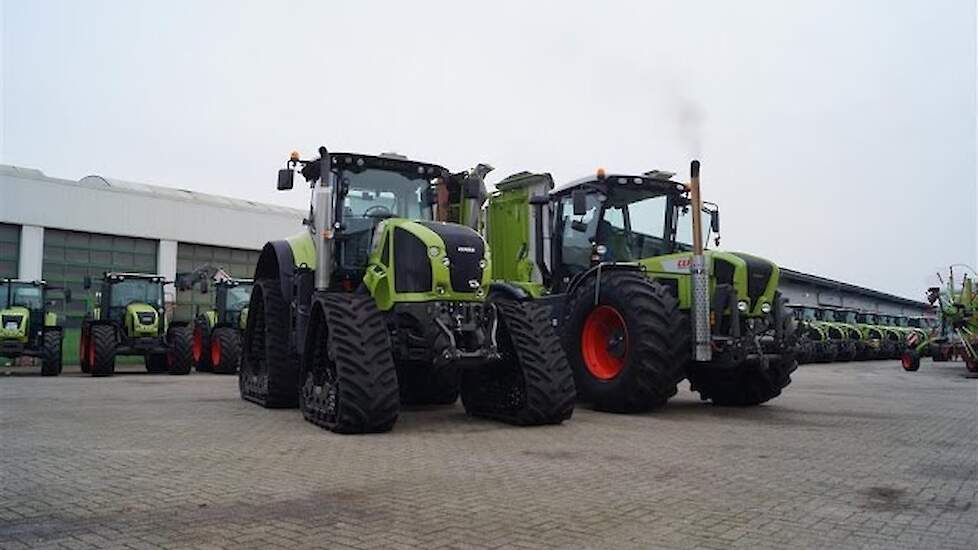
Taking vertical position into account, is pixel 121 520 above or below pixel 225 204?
below

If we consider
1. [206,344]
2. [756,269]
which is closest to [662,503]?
[756,269]

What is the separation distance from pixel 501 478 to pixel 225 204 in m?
32.1

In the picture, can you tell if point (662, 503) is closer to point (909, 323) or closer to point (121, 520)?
point (121, 520)

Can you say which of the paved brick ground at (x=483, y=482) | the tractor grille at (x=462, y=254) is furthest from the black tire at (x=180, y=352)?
the tractor grille at (x=462, y=254)

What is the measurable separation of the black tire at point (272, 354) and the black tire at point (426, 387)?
4.56 ft

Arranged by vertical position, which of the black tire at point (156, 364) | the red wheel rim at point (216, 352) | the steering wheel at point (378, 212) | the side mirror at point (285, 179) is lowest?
the black tire at point (156, 364)

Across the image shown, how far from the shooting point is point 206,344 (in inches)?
847

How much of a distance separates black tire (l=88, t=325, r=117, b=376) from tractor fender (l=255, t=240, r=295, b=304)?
9.58 metres

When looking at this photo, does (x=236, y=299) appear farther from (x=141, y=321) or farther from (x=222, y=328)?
(x=141, y=321)

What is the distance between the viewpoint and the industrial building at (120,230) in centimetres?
2748

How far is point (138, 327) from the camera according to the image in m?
19.9

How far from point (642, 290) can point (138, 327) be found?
15.5 m

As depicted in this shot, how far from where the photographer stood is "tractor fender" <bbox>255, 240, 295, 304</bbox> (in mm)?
9375

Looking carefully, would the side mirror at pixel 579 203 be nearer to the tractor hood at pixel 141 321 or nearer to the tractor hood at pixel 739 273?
the tractor hood at pixel 739 273
